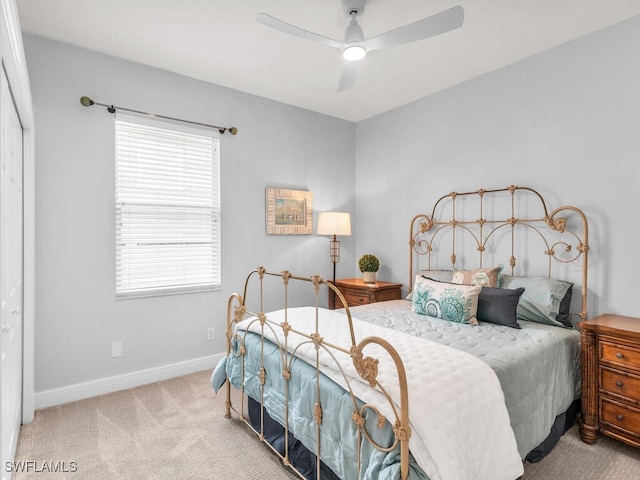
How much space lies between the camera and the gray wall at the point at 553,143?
2527 mm

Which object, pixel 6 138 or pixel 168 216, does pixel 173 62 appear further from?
pixel 6 138

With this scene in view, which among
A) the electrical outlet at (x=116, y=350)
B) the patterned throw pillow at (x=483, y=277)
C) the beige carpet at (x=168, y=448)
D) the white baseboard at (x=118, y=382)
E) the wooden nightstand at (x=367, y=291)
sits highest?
the patterned throw pillow at (x=483, y=277)

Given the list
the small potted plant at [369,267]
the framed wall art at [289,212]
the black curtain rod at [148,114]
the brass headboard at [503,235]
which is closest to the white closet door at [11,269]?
the black curtain rod at [148,114]

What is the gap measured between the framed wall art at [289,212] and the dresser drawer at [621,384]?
113 inches

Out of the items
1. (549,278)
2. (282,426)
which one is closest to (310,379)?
(282,426)

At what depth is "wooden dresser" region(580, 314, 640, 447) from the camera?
213 cm

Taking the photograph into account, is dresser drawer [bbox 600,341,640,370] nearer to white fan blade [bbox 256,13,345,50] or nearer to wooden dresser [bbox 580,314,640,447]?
wooden dresser [bbox 580,314,640,447]

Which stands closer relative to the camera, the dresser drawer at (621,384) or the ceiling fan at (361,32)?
the ceiling fan at (361,32)

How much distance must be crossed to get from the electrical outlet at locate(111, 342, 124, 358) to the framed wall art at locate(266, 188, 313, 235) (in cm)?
169

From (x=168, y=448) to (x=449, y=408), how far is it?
5.64 feet

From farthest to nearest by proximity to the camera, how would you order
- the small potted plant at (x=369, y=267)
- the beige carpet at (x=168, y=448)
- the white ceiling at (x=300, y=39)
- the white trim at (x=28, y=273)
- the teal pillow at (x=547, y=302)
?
the small potted plant at (x=369, y=267)
the teal pillow at (x=547, y=302)
the white trim at (x=28, y=273)
the white ceiling at (x=300, y=39)
the beige carpet at (x=168, y=448)

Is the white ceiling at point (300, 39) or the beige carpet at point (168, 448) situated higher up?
the white ceiling at point (300, 39)

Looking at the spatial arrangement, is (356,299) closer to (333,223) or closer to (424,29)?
(333,223)

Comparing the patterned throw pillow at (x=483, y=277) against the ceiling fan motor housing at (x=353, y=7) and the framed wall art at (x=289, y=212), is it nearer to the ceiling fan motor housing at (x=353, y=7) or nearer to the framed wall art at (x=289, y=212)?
the framed wall art at (x=289, y=212)
